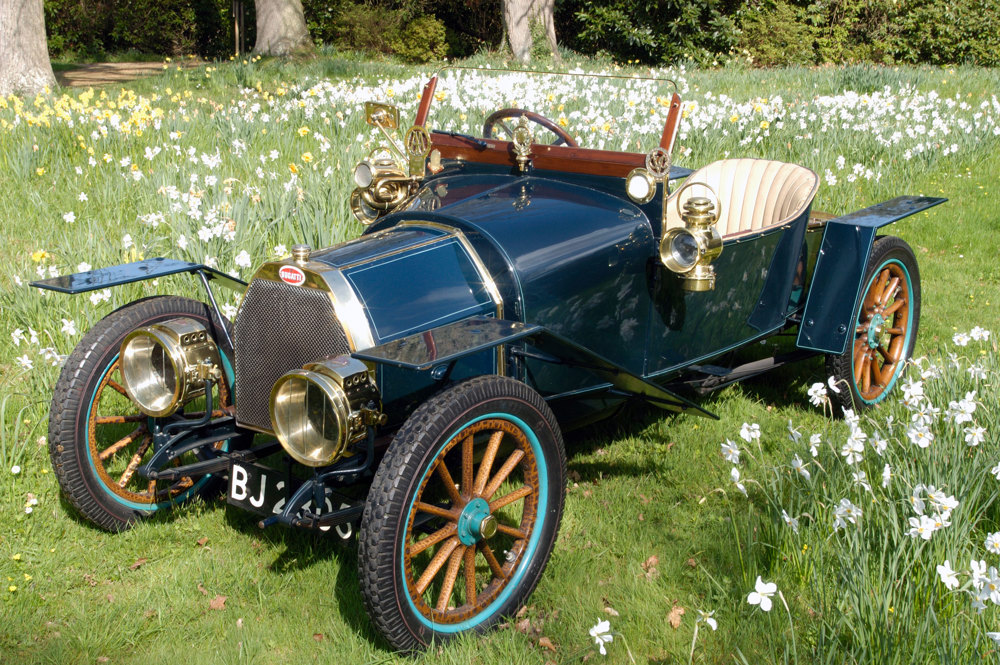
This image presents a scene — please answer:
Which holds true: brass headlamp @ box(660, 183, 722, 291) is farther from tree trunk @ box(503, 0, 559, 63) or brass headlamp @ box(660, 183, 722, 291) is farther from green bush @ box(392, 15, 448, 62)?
green bush @ box(392, 15, 448, 62)

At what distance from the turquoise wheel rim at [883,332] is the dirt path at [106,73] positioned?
13978 mm

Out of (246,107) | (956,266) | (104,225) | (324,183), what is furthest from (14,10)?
(956,266)

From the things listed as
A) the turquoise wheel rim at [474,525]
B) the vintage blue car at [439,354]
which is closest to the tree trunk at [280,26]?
the vintage blue car at [439,354]

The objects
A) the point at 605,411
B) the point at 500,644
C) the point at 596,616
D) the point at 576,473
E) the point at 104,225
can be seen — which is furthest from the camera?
the point at 104,225

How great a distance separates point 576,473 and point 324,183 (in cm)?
274

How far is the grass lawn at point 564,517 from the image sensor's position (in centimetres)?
257

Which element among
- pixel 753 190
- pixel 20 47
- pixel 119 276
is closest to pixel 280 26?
pixel 20 47

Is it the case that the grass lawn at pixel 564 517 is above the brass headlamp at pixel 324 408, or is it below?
below

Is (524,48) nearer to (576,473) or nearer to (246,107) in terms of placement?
(246,107)

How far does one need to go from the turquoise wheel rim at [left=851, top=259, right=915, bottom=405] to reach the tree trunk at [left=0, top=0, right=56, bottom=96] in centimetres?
837

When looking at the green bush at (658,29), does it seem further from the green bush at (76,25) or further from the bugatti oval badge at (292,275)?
the bugatti oval badge at (292,275)

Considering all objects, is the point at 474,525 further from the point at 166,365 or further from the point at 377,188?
→ the point at 377,188

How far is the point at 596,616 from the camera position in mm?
2898

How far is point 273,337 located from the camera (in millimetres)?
2945
